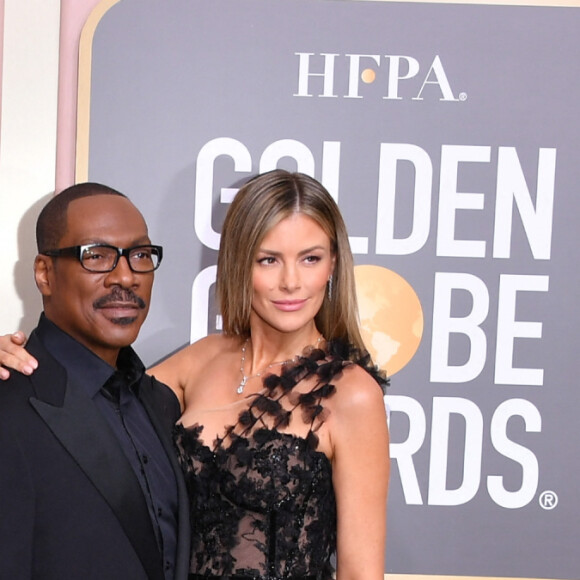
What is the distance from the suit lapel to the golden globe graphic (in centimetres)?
103

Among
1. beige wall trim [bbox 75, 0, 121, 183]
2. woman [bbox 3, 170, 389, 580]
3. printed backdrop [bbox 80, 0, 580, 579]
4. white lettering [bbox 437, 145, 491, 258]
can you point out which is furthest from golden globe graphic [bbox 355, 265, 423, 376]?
beige wall trim [bbox 75, 0, 121, 183]

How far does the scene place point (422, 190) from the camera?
2184mm

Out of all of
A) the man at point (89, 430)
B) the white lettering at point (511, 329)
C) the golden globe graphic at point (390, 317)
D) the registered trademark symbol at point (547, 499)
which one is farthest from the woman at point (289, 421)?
the registered trademark symbol at point (547, 499)

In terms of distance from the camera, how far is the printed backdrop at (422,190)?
2154 millimetres

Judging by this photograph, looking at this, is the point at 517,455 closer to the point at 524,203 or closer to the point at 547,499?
the point at 547,499

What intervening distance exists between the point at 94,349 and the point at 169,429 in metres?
0.27

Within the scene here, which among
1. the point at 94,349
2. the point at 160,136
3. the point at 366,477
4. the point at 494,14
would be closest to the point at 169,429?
the point at 94,349

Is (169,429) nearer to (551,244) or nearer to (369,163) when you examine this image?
(369,163)

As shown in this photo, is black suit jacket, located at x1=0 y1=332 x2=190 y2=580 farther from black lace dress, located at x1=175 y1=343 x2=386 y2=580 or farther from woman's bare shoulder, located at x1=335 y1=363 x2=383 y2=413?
woman's bare shoulder, located at x1=335 y1=363 x2=383 y2=413

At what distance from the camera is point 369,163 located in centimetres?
218

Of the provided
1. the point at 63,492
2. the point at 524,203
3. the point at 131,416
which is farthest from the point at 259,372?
the point at 524,203

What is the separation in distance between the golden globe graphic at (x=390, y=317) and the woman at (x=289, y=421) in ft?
1.44

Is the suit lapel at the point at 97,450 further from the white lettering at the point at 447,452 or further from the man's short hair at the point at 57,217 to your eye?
the white lettering at the point at 447,452

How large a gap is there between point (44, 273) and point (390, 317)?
109cm
